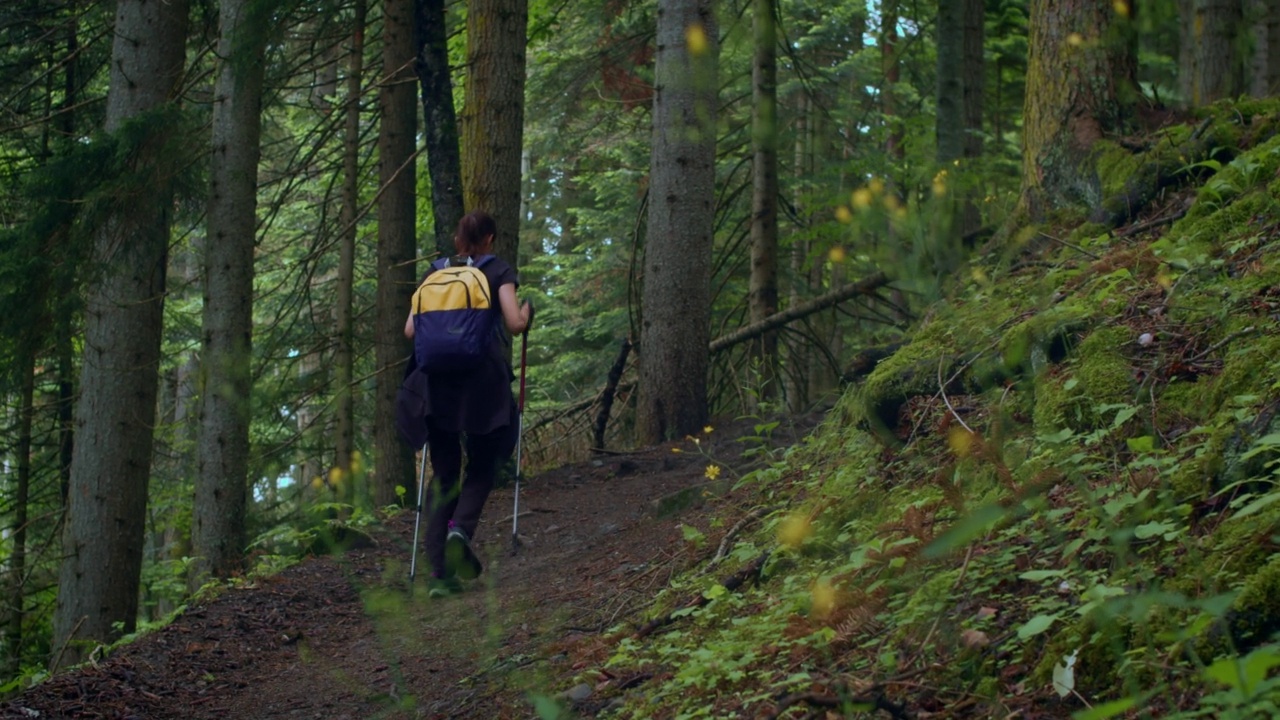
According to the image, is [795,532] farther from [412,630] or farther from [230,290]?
[230,290]

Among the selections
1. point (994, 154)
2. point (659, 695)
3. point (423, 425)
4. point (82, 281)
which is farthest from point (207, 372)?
point (994, 154)

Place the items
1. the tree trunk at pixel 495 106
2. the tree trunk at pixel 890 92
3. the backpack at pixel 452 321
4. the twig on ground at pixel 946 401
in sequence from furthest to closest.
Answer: the tree trunk at pixel 890 92 < the tree trunk at pixel 495 106 < the backpack at pixel 452 321 < the twig on ground at pixel 946 401

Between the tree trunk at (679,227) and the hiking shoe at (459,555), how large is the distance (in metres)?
3.76

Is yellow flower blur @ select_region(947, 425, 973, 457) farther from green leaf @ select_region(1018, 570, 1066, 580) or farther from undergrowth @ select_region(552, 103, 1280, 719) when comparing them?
green leaf @ select_region(1018, 570, 1066, 580)

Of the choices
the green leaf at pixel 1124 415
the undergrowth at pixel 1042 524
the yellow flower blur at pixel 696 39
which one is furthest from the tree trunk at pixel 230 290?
the green leaf at pixel 1124 415

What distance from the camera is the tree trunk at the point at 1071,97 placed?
6402 mm

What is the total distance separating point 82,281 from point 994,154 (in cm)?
1136

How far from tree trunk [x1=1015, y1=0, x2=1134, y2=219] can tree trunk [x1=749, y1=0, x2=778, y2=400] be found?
5094 millimetres

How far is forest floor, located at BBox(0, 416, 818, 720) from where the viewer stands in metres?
4.70

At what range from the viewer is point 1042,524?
132 inches

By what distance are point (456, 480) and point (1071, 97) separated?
13.5 feet

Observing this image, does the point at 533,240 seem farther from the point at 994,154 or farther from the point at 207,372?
the point at 207,372

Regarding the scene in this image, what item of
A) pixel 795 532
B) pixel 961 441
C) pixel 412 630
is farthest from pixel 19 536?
pixel 961 441

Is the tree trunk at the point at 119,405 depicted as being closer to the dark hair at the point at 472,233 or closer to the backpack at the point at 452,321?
the dark hair at the point at 472,233
